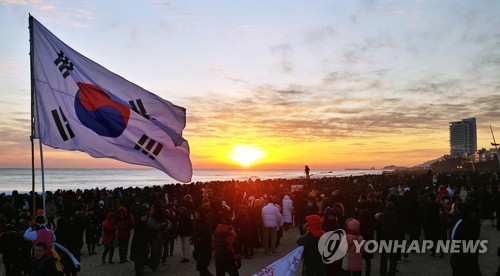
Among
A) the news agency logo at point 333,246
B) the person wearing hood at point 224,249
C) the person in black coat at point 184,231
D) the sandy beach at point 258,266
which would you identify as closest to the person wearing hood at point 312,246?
the news agency logo at point 333,246

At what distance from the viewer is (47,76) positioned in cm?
649

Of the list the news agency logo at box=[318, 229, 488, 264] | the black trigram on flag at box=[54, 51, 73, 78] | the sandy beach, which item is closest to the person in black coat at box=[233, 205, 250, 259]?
the sandy beach

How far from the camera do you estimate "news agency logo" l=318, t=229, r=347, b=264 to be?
23.8ft

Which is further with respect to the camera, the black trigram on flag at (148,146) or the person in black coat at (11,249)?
Answer: the person in black coat at (11,249)

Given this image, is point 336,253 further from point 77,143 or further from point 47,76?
point 47,76

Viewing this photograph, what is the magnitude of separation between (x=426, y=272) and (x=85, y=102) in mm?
8769

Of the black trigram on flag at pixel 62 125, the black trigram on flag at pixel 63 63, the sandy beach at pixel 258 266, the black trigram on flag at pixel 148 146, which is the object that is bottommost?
the sandy beach at pixel 258 266

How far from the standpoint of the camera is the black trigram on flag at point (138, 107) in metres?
7.40

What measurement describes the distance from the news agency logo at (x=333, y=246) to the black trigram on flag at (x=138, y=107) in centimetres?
389

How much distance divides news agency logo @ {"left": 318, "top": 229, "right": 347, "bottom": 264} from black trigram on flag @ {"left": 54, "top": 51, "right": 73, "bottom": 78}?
514cm

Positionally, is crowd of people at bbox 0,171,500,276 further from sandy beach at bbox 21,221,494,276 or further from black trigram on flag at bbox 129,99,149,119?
black trigram on flag at bbox 129,99,149,119

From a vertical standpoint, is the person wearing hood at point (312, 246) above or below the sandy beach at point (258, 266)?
above

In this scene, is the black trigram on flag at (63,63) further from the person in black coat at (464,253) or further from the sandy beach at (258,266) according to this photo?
the person in black coat at (464,253)

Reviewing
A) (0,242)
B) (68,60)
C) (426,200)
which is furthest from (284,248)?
(68,60)
